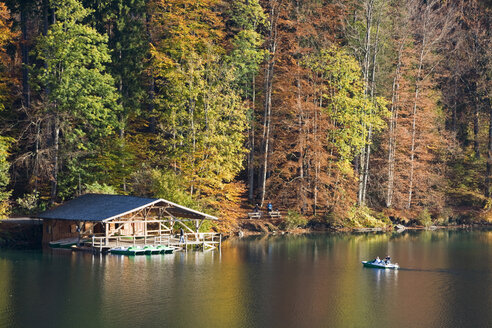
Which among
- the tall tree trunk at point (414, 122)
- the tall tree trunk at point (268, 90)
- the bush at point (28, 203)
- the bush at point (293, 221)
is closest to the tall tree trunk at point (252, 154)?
the tall tree trunk at point (268, 90)

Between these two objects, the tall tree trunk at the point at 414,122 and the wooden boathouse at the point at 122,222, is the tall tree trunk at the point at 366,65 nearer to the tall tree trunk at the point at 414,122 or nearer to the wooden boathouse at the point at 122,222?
the tall tree trunk at the point at 414,122

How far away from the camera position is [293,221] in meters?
69.6

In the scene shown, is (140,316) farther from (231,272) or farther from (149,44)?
(149,44)

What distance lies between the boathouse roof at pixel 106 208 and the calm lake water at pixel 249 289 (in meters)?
3.19

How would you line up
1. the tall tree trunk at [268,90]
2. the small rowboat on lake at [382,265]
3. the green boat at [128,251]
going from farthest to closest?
the tall tree trunk at [268,90] < the green boat at [128,251] < the small rowboat on lake at [382,265]

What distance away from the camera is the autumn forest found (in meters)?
62.8

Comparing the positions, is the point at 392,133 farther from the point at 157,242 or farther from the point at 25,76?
the point at 25,76

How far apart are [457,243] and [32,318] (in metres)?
42.7

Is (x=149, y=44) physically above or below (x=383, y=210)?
above

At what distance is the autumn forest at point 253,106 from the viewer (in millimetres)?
62781

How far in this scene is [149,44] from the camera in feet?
231

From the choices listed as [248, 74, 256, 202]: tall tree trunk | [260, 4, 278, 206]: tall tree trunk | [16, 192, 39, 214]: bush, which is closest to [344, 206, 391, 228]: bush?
[260, 4, 278, 206]: tall tree trunk

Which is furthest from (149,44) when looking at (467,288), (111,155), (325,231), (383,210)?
(467,288)

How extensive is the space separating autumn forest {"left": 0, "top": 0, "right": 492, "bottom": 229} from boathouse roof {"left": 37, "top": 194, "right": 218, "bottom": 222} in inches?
133
